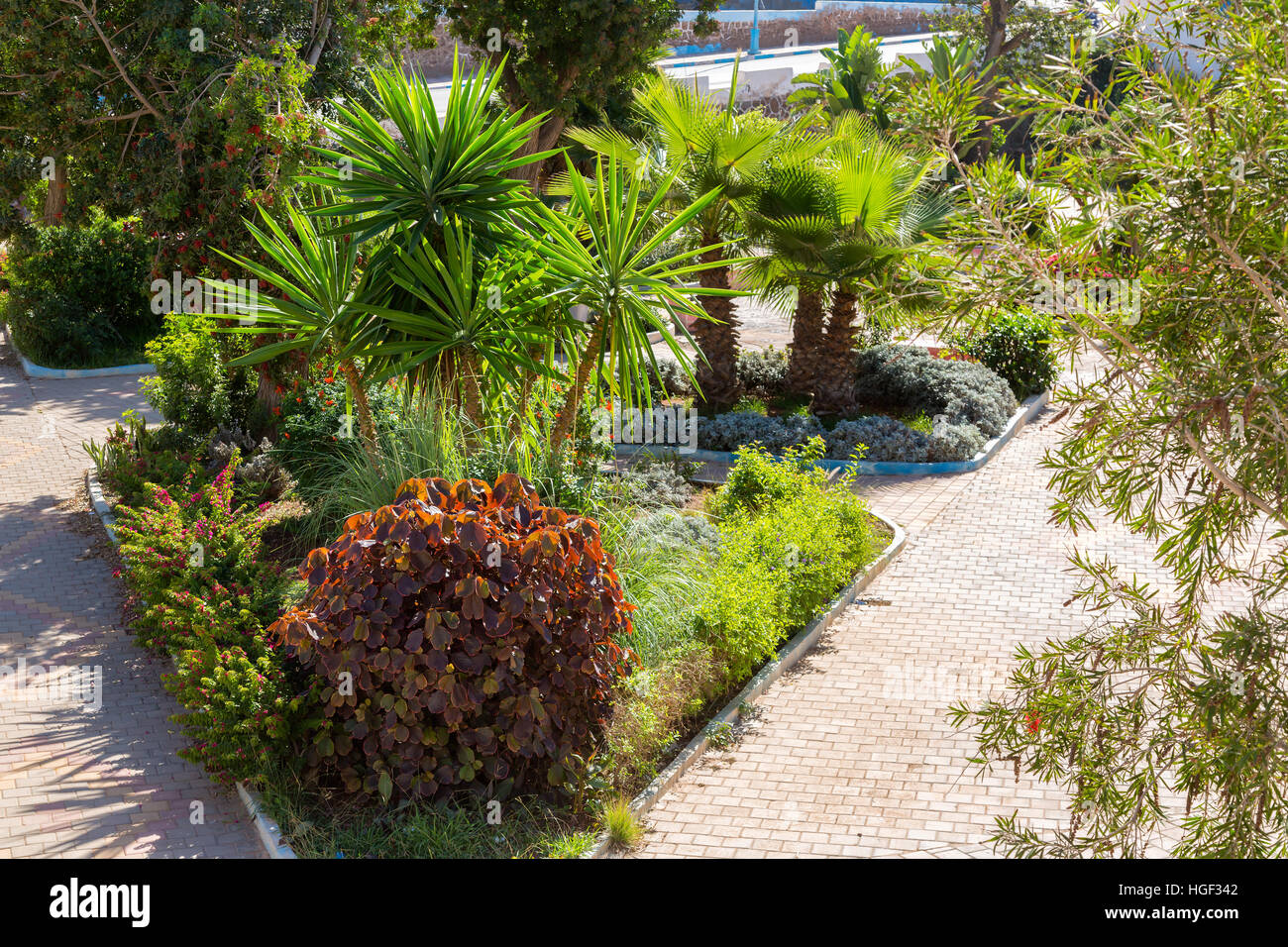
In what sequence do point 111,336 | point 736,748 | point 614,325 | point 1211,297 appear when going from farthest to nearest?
point 111,336 → point 614,325 → point 736,748 → point 1211,297

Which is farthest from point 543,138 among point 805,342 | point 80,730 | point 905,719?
point 80,730

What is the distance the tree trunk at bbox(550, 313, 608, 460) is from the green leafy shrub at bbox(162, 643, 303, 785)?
2.99 meters

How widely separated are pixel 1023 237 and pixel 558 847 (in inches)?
143

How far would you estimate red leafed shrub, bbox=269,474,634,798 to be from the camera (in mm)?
5797

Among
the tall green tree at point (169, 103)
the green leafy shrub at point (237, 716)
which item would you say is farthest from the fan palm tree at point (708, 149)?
the green leafy shrub at point (237, 716)

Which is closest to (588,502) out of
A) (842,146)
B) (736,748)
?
(736,748)

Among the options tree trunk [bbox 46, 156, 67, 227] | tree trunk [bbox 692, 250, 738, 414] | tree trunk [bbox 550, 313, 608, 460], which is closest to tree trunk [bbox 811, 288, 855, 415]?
tree trunk [bbox 692, 250, 738, 414]

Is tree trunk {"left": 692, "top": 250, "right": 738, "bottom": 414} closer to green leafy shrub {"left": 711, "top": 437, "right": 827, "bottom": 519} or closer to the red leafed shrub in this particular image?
green leafy shrub {"left": 711, "top": 437, "right": 827, "bottom": 519}

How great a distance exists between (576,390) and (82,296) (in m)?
11.7

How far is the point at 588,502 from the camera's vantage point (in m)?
8.24

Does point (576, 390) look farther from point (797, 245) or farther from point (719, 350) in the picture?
point (719, 350)

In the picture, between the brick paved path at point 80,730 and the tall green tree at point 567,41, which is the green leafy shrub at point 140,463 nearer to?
the brick paved path at point 80,730

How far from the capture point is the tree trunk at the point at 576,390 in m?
8.51

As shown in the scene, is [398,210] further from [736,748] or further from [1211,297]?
[1211,297]
